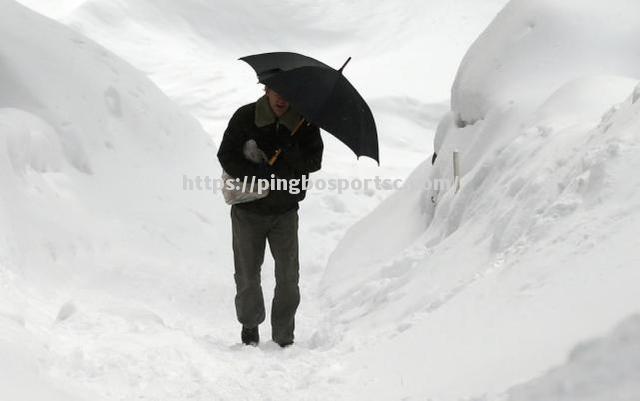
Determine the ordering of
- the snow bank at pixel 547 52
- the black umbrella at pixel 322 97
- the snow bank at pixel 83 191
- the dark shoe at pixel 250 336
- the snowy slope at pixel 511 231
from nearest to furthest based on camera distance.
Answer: the snowy slope at pixel 511 231, the black umbrella at pixel 322 97, the dark shoe at pixel 250 336, the snow bank at pixel 83 191, the snow bank at pixel 547 52

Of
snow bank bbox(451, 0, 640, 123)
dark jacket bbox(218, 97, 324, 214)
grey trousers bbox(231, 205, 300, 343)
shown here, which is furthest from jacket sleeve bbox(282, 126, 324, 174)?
snow bank bbox(451, 0, 640, 123)

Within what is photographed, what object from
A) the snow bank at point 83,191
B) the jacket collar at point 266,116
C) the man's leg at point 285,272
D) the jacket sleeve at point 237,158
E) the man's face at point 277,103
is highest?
the man's face at point 277,103

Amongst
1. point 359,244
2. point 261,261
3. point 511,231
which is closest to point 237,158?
point 261,261

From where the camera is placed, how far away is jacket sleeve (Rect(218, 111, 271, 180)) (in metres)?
4.36

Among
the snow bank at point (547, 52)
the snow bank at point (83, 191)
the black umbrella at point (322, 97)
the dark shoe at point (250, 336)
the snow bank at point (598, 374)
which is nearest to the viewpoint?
the snow bank at point (598, 374)

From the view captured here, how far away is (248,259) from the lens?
4.67m

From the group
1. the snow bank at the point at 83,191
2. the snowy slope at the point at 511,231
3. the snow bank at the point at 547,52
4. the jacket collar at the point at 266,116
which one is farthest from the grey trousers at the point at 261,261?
the snow bank at the point at 547,52

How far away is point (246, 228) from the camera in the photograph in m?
4.61

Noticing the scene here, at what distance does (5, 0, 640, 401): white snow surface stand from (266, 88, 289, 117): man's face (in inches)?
48.8

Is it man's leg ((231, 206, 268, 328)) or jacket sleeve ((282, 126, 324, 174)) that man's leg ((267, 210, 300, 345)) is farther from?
jacket sleeve ((282, 126, 324, 174))

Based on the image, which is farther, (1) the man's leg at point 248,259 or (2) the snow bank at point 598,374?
(1) the man's leg at point 248,259

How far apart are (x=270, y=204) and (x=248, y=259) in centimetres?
37

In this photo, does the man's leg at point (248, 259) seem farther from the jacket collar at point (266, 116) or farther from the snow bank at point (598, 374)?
the snow bank at point (598, 374)

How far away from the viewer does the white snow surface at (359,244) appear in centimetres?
286
